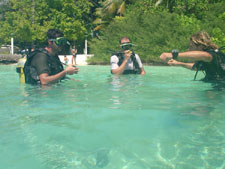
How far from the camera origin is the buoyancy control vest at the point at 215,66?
5332 mm

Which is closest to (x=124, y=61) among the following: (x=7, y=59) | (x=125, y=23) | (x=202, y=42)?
(x=202, y=42)

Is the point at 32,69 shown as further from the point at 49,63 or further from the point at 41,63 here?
the point at 41,63

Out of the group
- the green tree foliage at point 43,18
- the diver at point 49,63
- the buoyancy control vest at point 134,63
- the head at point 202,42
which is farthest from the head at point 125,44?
the green tree foliage at point 43,18

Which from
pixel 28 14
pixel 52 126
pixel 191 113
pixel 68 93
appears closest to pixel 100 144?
pixel 52 126

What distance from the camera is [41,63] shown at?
6.30 m

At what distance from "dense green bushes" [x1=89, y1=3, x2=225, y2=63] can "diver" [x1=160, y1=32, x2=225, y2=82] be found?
1809cm

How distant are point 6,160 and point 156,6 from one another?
2748 cm

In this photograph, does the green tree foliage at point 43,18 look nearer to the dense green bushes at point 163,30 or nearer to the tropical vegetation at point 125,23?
the tropical vegetation at point 125,23

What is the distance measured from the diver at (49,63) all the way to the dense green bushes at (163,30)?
17.8m

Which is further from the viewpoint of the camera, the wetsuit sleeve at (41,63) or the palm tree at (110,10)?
the palm tree at (110,10)

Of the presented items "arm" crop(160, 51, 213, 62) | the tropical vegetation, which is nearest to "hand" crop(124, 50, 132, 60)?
"arm" crop(160, 51, 213, 62)

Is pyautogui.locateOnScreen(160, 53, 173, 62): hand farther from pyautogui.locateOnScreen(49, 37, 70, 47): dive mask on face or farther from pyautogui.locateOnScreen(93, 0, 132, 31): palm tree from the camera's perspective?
pyautogui.locateOnScreen(93, 0, 132, 31): palm tree

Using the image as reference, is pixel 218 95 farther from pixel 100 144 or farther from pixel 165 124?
pixel 100 144

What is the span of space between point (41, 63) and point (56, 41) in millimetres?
678
